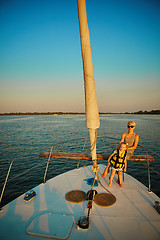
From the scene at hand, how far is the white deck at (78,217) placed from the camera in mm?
2725

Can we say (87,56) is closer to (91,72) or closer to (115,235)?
(91,72)

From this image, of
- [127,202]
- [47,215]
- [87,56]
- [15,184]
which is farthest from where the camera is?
[15,184]

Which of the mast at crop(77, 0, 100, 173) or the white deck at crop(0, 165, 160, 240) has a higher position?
the mast at crop(77, 0, 100, 173)

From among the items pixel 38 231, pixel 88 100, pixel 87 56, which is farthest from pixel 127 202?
pixel 87 56

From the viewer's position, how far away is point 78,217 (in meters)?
3.24

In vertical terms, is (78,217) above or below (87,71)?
below

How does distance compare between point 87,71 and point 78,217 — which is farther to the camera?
point 78,217

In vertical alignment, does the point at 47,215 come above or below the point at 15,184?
above

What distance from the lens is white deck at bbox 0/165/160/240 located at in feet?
8.94

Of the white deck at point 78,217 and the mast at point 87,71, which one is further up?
the mast at point 87,71

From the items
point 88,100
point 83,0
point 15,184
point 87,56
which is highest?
point 83,0

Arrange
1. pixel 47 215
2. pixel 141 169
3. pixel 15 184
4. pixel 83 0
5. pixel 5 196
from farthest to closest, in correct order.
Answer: pixel 141 169, pixel 15 184, pixel 5 196, pixel 47 215, pixel 83 0

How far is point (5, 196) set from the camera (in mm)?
8727

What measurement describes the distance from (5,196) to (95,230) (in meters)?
8.38
